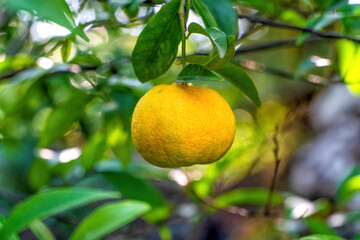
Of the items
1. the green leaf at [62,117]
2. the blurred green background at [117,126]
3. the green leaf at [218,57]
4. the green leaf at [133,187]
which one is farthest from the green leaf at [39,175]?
the green leaf at [218,57]

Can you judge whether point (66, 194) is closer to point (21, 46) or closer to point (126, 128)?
point (126, 128)

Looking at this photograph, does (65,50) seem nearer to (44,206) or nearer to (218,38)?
(44,206)

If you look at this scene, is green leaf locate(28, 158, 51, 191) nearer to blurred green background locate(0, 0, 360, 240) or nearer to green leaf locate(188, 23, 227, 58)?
blurred green background locate(0, 0, 360, 240)

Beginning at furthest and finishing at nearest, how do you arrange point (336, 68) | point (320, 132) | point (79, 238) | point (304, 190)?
point (320, 132) → point (304, 190) → point (336, 68) → point (79, 238)

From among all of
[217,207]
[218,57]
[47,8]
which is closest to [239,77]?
[218,57]

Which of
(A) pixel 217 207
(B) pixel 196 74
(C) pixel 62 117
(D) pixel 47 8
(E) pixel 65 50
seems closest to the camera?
(D) pixel 47 8

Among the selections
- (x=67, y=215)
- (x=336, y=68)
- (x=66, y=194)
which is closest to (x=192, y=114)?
(x=66, y=194)

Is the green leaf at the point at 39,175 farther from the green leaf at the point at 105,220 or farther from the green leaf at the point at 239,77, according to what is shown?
the green leaf at the point at 239,77
